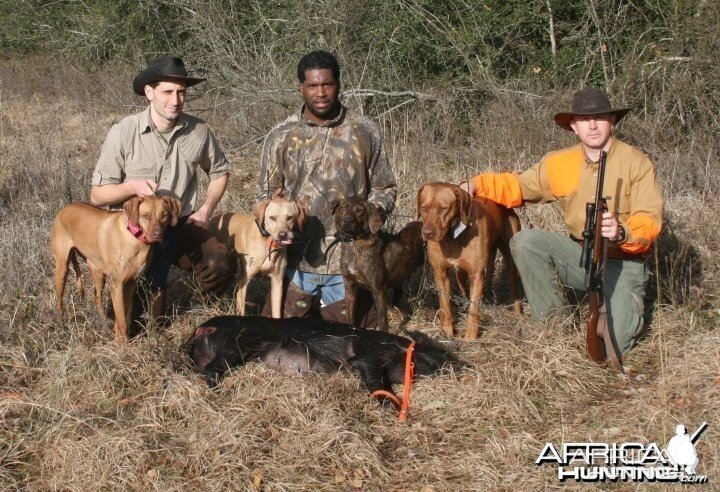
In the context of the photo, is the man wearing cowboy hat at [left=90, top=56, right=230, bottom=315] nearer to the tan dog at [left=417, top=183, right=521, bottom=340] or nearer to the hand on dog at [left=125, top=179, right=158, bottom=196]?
the hand on dog at [left=125, top=179, right=158, bottom=196]

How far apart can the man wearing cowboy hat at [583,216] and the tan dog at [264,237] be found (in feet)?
4.37

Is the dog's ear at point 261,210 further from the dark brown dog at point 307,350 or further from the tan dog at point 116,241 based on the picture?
the dark brown dog at point 307,350

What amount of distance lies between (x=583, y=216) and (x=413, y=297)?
5.68 feet

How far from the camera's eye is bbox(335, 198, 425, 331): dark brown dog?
5.71 m

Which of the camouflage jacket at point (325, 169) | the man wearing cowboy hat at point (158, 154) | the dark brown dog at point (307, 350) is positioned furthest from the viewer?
the camouflage jacket at point (325, 169)

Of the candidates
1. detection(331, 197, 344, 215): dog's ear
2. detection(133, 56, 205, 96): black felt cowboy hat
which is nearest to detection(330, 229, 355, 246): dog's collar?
detection(331, 197, 344, 215): dog's ear

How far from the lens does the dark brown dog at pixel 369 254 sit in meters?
5.71

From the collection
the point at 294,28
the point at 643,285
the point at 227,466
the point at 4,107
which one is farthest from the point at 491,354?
the point at 4,107

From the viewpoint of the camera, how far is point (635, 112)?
383 inches

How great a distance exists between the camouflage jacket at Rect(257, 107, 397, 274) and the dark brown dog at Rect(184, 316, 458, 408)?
3.80ft

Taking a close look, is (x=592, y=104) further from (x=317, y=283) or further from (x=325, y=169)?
(x=317, y=283)

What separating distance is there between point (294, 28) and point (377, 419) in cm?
858

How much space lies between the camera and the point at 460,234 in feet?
18.7

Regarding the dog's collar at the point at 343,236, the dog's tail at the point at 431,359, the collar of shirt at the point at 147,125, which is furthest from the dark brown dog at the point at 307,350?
the collar of shirt at the point at 147,125
